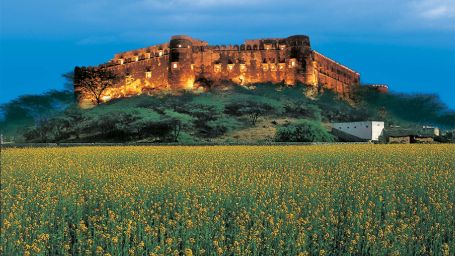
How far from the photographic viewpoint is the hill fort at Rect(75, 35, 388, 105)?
101m

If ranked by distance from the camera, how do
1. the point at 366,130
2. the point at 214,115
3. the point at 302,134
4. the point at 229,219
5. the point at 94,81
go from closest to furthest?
the point at 229,219 < the point at 302,134 < the point at 366,130 < the point at 214,115 < the point at 94,81

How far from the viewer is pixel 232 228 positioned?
33.7 feet

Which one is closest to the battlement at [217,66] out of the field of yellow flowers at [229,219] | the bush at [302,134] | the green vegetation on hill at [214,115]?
the green vegetation on hill at [214,115]

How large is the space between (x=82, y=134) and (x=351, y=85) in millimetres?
68076

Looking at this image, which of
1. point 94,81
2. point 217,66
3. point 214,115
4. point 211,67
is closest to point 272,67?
point 217,66

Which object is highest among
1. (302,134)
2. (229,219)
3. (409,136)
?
(302,134)

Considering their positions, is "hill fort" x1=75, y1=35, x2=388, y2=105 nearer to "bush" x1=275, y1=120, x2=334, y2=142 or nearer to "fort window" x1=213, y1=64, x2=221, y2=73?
"fort window" x1=213, y1=64, x2=221, y2=73

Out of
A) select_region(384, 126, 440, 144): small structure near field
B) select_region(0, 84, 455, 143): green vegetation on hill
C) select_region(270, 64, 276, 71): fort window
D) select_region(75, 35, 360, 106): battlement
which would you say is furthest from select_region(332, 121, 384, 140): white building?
select_region(270, 64, 276, 71): fort window

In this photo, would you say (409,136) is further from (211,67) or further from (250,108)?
(211,67)

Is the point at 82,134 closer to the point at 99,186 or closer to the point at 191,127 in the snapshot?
the point at 191,127

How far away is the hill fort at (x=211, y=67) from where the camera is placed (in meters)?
101

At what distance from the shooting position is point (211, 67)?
10156cm

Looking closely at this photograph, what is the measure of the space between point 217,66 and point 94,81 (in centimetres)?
2419

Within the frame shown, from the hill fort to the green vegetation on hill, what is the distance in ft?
12.0
